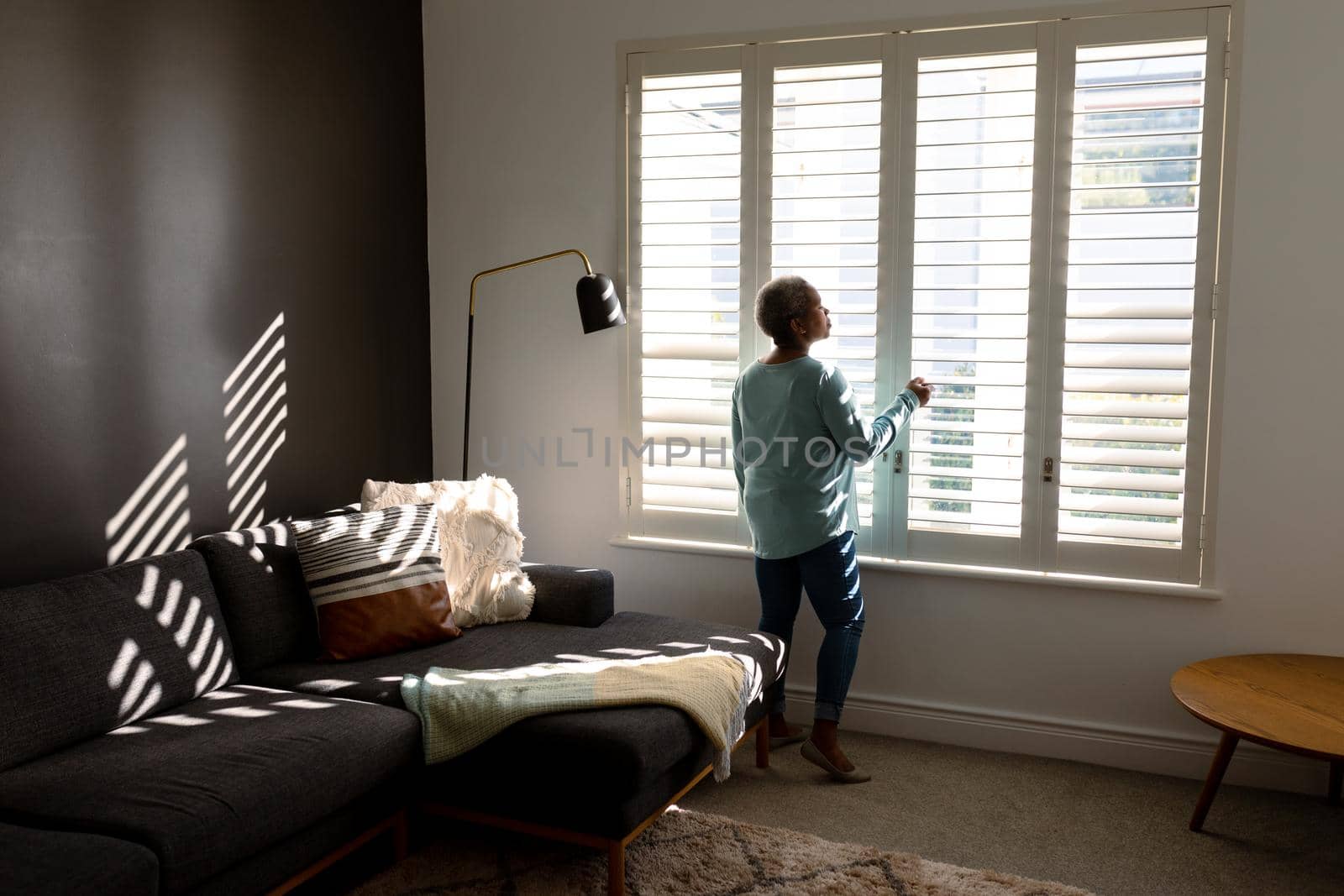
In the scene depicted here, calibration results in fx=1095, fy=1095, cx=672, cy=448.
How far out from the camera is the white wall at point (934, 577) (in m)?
3.02

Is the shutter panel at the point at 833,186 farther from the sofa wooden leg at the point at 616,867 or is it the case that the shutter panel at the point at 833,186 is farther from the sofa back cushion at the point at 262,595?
the sofa back cushion at the point at 262,595

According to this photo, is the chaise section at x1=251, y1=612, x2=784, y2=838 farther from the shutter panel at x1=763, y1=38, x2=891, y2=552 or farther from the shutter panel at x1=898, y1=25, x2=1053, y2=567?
the shutter panel at x1=763, y1=38, x2=891, y2=552

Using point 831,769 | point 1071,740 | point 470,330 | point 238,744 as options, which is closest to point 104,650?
point 238,744

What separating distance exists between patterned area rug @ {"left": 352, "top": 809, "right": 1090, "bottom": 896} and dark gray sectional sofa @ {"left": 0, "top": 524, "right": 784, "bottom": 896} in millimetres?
147

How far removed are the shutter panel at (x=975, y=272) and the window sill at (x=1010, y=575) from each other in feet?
0.14

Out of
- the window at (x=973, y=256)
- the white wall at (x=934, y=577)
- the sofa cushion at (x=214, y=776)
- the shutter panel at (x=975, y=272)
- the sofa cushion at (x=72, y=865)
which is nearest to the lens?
the sofa cushion at (x=72, y=865)

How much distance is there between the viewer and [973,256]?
131 inches

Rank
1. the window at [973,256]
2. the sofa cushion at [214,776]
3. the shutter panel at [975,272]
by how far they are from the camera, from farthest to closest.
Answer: the shutter panel at [975,272] → the window at [973,256] → the sofa cushion at [214,776]

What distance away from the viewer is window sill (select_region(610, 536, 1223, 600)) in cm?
320

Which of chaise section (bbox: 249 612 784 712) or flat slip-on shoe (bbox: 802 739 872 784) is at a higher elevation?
chaise section (bbox: 249 612 784 712)

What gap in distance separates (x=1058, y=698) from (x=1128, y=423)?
882 mm

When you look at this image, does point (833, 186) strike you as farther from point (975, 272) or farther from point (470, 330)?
point (470, 330)

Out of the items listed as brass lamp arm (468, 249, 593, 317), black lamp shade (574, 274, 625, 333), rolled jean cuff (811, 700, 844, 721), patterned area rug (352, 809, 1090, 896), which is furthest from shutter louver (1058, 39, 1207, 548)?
brass lamp arm (468, 249, 593, 317)

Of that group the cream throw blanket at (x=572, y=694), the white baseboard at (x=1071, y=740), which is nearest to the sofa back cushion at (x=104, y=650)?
the cream throw blanket at (x=572, y=694)
